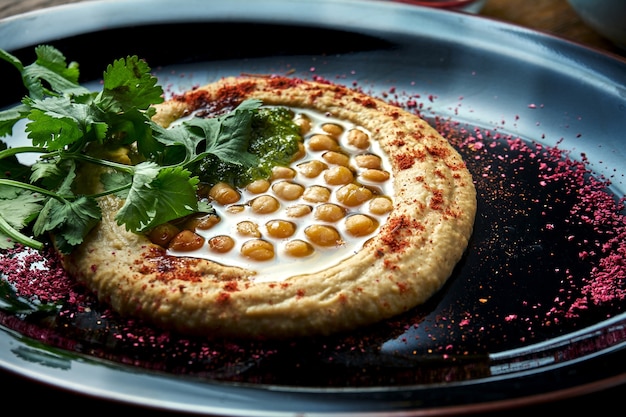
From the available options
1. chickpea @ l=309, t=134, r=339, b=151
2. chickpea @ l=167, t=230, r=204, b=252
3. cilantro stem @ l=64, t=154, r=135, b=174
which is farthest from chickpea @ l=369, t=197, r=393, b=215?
cilantro stem @ l=64, t=154, r=135, b=174

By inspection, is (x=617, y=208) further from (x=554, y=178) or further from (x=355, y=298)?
(x=355, y=298)

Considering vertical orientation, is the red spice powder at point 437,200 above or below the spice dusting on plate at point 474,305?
above

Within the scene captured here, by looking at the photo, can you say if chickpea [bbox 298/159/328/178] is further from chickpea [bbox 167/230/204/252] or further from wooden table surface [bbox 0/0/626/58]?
wooden table surface [bbox 0/0/626/58]

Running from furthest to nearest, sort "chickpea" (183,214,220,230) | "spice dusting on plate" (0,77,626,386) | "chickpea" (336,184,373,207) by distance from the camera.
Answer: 1. "chickpea" (336,184,373,207)
2. "chickpea" (183,214,220,230)
3. "spice dusting on plate" (0,77,626,386)

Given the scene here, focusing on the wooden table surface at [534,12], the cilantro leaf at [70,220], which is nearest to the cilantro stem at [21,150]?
the cilantro leaf at [70,220]

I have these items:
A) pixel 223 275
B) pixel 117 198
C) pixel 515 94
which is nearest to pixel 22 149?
pixel 117 198

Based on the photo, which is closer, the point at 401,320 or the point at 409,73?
the point at 401,320

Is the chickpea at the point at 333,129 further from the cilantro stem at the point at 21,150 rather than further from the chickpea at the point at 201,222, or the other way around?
the cilantro stem at the point at 21,150
